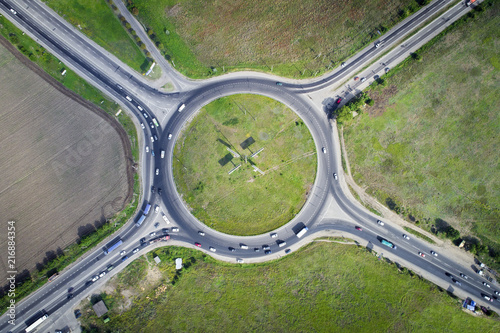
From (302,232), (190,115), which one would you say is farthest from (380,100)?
(190,115)

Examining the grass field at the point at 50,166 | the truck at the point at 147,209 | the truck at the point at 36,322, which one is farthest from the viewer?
the truck at the point at 147,209

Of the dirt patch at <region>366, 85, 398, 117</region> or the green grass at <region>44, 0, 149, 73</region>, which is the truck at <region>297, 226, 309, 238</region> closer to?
the dirt patch at <region>366, 85, 398, 117</region>

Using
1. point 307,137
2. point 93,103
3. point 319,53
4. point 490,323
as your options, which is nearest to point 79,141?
point 93,103

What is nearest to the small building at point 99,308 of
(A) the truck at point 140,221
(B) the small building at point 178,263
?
(B) the small building at point 178,263

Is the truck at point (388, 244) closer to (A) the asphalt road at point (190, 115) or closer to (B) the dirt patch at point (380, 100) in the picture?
(A) the asphalt road at point (190, 115)

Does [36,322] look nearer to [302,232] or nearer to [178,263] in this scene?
[178,263]
